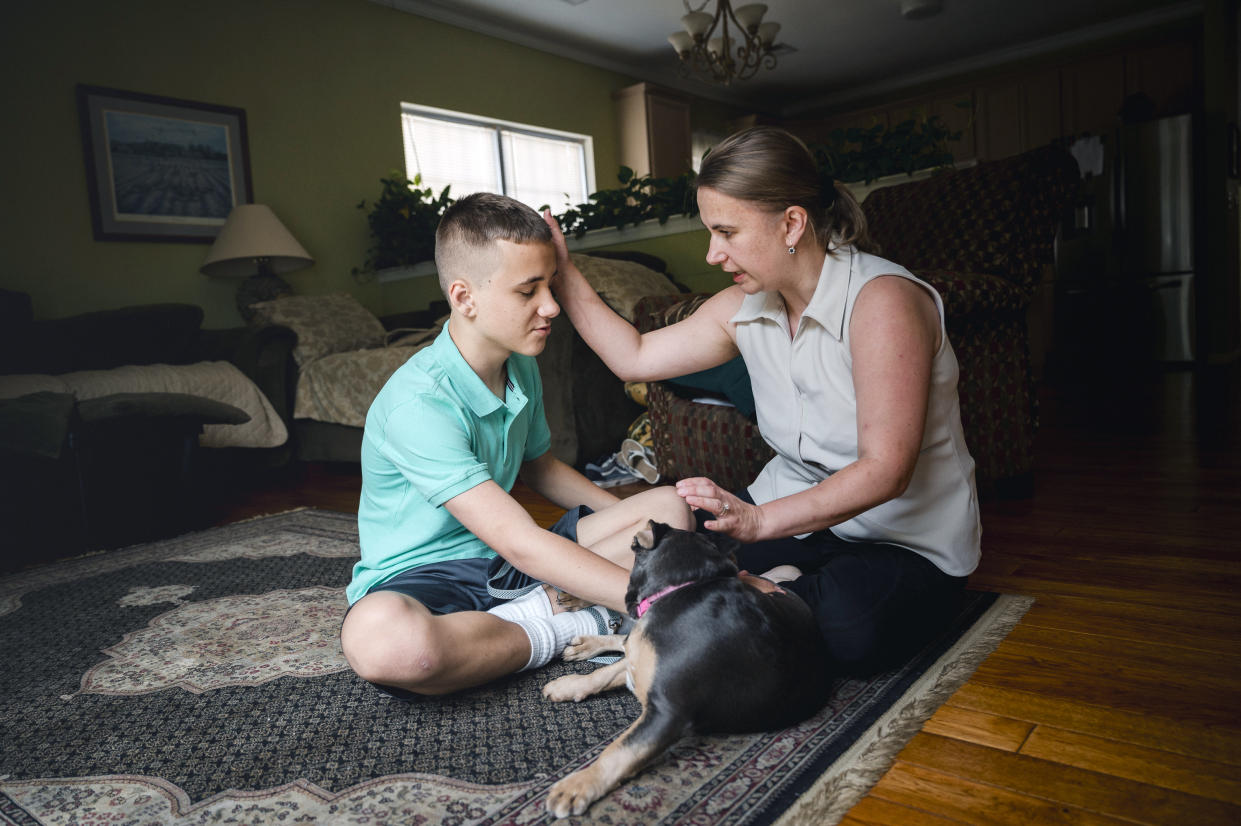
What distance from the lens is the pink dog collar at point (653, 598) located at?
967 millimetres

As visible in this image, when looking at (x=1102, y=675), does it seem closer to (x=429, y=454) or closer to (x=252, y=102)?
(x=429, y=454)

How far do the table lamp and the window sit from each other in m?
1.41

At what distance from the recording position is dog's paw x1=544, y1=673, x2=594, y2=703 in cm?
113

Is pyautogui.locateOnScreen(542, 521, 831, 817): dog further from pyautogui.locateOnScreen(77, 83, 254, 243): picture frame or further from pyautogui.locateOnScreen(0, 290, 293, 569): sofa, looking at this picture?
pyautogui.locateOnScreen(77, 83, 254, 243): picture frame

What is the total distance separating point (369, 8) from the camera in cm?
525

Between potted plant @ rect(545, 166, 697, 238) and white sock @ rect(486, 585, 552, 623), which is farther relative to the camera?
potted plant @ rect(545, 166, 697, 238)

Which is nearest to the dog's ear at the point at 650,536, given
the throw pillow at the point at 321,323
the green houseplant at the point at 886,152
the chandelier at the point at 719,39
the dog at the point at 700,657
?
the dog at the point at 700,657

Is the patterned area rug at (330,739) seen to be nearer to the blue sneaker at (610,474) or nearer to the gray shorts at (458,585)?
the gray shorts at (458,585)

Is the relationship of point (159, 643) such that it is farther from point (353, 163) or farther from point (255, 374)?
point (353, 163)

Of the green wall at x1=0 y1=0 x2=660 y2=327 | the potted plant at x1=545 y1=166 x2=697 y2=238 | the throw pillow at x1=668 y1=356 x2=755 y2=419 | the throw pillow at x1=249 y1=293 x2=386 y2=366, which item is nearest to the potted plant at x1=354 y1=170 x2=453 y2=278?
the green wall at x1=0 y1=0 x2=660 y2=327

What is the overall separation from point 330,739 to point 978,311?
180 centimetres

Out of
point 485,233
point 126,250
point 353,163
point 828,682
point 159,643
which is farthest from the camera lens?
point 353,163

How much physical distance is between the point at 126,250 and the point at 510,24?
10.7 feet

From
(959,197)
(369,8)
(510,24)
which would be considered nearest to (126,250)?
(369,8)
